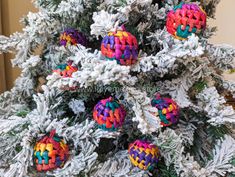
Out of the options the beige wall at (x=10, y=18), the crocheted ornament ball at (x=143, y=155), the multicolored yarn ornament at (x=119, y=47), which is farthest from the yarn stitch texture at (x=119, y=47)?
the beige wall at (x=10, y=18)

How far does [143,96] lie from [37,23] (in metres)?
0.21

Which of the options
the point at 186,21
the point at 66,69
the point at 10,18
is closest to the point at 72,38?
the point at 66,69

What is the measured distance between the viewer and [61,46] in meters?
0.61

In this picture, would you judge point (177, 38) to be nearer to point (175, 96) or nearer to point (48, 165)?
point (175, 96)

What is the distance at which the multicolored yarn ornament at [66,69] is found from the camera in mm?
533

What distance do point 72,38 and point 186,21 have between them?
203 millimetres

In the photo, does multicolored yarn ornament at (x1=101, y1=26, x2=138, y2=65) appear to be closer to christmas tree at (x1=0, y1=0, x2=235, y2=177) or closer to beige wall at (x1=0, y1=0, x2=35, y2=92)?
christmas tree at (x1=0, y1=0, x2=235, y2=177)

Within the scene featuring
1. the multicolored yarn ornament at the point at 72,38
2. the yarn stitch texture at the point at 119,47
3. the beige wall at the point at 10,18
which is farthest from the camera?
the beige wall at the point at 10,18

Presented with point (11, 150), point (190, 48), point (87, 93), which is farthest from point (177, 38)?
point (11, 150)

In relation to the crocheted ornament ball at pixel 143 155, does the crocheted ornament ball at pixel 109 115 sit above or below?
above

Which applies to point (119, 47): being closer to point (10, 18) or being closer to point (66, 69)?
point (66, 69)

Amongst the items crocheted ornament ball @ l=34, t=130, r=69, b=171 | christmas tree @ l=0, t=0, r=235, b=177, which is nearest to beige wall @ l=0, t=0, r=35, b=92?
christmas tree @ l=0, t=0, r=235, b=177

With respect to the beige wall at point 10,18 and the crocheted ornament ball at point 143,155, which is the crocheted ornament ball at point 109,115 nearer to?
the crocheted ornament ball at point 143,155

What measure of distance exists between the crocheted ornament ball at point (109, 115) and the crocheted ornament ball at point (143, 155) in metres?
0.05
